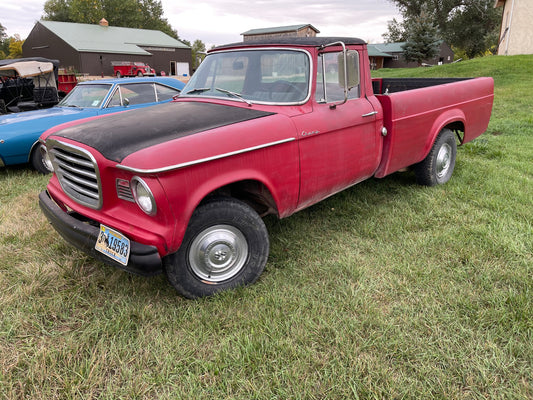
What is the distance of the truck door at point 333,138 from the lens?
323 centimetres

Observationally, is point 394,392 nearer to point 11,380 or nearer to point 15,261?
point 11,380

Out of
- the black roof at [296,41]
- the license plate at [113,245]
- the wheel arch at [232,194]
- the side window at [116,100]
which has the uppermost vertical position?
the black roof at [296,41]

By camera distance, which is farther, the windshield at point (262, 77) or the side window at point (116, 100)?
the side window at point (116, 100)

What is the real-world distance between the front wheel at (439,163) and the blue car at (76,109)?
4372 mm

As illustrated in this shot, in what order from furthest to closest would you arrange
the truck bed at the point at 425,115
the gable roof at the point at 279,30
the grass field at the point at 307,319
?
the gable roof at the point at 279,30
the truck bed at the point at 425,115
the grass field at the point at 307,319

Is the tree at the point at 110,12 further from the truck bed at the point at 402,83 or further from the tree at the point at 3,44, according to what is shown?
the truck bed at the point at 402,83

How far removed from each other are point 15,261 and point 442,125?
4.78 m

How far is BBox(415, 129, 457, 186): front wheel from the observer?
4.75 m

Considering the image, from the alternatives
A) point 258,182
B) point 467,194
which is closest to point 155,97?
point 258,182

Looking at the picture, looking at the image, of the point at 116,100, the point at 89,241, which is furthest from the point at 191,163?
the point at 116,100

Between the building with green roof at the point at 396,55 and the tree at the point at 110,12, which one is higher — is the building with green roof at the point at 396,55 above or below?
below

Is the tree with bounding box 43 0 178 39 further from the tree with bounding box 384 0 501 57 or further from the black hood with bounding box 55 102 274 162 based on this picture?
the black hood with bounding box 55 102 274 162

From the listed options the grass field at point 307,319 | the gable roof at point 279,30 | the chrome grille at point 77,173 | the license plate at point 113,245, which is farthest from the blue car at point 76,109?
the gable roof at point 279,30

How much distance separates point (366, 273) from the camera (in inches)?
124
